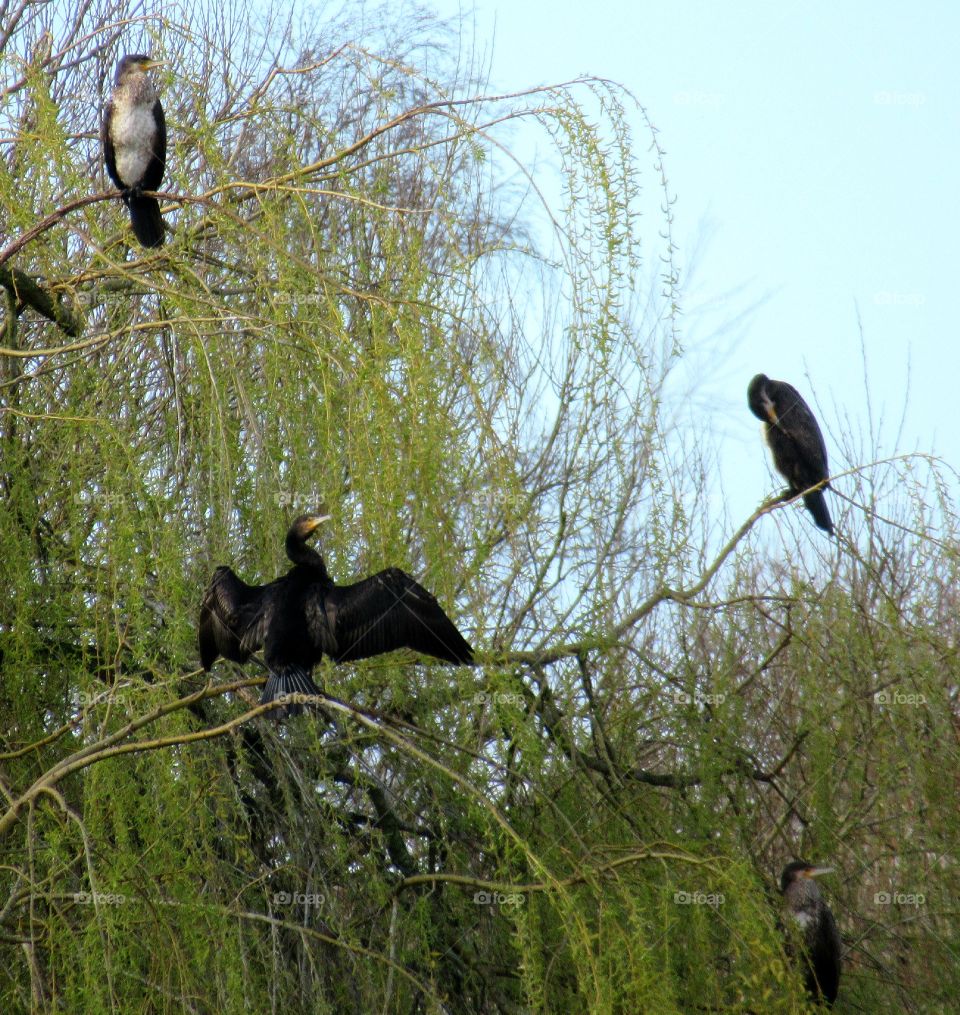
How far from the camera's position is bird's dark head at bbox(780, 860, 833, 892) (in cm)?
360

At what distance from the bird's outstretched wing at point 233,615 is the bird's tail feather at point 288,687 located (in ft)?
0.32

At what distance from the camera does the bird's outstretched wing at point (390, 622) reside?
2.84 m

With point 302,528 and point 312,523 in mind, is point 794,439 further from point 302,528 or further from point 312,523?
point 312,523

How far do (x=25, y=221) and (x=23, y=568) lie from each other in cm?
80

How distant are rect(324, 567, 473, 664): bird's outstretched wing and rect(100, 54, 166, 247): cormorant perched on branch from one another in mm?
1023

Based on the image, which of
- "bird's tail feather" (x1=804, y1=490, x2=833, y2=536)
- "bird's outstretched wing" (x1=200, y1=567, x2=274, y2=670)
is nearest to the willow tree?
"bird's outstretched wing" (x1=200, y1=567, x2=274, y2=670)

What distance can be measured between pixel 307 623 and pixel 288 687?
0.18 metres

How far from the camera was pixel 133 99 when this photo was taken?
3865mm

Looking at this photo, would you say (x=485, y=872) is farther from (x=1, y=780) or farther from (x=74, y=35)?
(x=74, y=35)

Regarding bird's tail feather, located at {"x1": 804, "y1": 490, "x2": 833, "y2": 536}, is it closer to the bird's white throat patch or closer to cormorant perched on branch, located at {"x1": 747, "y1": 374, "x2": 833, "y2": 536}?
cormorant perched on branch, located at {"x1": 747, "y1": 374, "x2": 833, "y2": 536}

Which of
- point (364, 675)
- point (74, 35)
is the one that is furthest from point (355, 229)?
point (74, 35)

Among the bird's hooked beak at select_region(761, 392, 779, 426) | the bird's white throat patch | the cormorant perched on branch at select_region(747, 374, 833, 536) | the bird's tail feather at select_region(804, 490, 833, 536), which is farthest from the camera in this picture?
the bird's hooked beak at select_region(761, 392, 779, 426)

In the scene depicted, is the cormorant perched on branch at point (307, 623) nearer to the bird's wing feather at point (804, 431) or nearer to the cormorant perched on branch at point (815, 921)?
the cormorant perched on branch at point (815, 921)

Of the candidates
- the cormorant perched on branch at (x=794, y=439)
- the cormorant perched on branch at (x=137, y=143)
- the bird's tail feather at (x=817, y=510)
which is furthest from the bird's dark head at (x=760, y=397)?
the cormorant perched on branch at (x=137, y=143)
